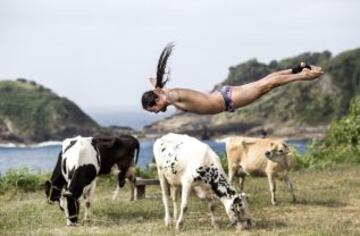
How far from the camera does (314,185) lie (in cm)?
1962

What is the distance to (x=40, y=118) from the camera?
133125 mm

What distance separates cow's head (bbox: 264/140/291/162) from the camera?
661 inches

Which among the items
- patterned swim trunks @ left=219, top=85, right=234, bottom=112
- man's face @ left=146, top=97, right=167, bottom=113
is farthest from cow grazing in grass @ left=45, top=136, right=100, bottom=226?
patterned swim trunks @ left=219, top=85, right=234, bottom=112

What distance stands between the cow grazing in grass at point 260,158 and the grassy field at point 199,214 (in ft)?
1.92

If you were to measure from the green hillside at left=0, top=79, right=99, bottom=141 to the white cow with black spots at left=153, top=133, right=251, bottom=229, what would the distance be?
116m

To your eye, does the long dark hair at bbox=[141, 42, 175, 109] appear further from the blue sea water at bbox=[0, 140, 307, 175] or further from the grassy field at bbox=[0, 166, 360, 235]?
the blue sea water at bbox=[0, 140, 307, 175]

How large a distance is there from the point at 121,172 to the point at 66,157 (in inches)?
113

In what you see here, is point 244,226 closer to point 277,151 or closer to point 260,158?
point 277,151

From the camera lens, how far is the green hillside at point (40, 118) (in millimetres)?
130625

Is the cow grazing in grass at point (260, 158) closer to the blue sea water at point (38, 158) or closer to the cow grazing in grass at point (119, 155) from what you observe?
the cow grazing in grass at point (119, 155)

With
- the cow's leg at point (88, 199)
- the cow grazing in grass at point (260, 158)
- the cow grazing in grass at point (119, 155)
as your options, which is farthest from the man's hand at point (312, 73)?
the cow grazing in grass at point (119, 155)

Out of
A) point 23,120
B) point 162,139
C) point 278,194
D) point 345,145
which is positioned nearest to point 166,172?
point 162,139

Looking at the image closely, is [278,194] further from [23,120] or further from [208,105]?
[23,120]

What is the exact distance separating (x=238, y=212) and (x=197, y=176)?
0.96 metres
